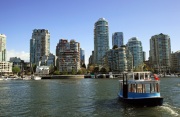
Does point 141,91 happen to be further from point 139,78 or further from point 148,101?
point 148,101

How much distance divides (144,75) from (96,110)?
494 inches

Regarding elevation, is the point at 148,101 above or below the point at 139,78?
below

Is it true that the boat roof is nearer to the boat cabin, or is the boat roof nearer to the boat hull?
the boat cabin

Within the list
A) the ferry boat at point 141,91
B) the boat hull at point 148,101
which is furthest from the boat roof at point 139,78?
the boat hull at point 148,101

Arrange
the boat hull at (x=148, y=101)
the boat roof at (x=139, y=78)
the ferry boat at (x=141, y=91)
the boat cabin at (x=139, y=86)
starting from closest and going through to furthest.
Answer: the boat hull at (x=148, y=101) < the ferry boat at (x=141, y=91) < the boat cabin at (x=139, y=86) < the boat roof at (x=139, y=78)

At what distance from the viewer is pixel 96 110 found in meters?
45.2

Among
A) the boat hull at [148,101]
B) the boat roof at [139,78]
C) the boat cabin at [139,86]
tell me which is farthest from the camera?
the boat roof at [139,78]

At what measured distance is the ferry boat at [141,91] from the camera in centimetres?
4625

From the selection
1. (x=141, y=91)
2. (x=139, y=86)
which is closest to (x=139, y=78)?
(x=139, y=86)

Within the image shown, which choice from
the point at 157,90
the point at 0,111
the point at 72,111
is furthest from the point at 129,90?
the point at 0,111

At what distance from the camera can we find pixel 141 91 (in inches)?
1918

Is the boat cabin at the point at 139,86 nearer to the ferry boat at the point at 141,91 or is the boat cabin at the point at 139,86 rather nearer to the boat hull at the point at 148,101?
the ferry boat at the point at 141,91

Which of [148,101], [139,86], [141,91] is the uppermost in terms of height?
[139,86]

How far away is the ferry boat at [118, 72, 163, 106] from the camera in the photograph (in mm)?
46250
